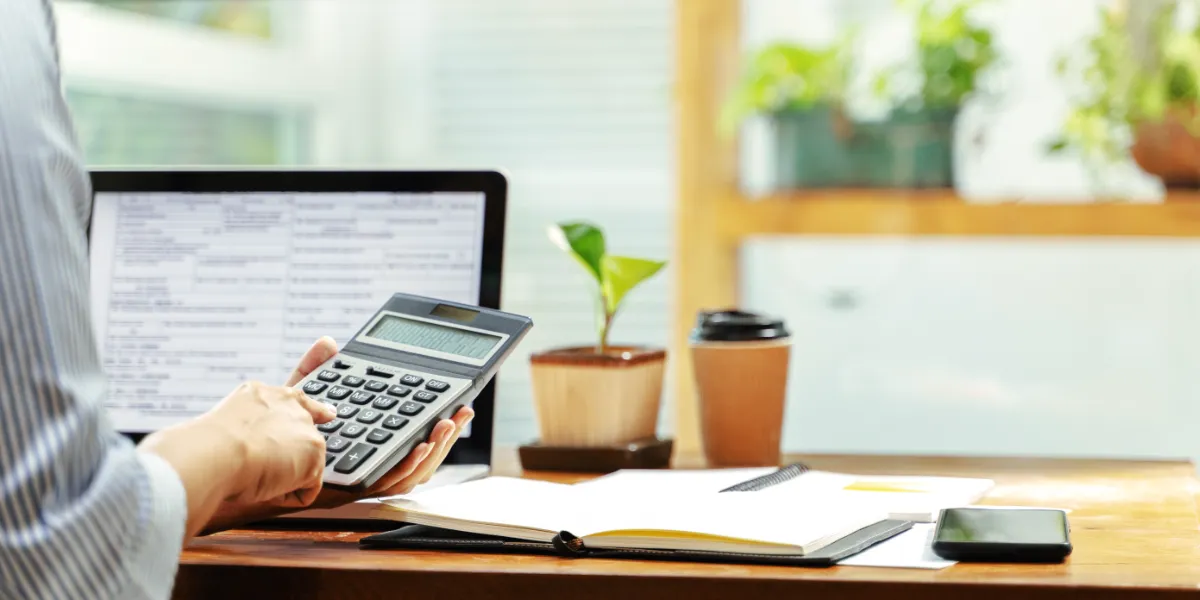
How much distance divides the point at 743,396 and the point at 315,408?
0.47m

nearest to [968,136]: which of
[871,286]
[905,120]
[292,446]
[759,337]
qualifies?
[905,120]

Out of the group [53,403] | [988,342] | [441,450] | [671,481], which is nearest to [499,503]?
[441,450]

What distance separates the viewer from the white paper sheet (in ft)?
2.55

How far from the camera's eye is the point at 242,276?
1.18m

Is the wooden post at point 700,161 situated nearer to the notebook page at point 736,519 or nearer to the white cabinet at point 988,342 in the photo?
the white cabinet at point 988,342

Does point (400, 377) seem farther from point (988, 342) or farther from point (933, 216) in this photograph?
point (988, 342)

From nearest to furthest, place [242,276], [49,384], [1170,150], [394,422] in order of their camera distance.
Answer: [49,384] < [394,422] < [242,276] < [1170,150]

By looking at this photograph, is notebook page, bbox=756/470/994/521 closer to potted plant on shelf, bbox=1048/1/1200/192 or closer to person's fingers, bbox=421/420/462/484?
person's fingers, bbox=421/420/462/484

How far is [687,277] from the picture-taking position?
2.22m

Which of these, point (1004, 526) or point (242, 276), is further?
point (242, 276)

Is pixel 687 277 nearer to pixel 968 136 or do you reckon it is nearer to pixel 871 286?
pixel 871 286

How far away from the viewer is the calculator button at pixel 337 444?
2.90 ft

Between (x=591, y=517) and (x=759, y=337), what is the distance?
14.5 inches

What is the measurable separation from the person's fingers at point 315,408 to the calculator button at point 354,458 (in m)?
0.03
